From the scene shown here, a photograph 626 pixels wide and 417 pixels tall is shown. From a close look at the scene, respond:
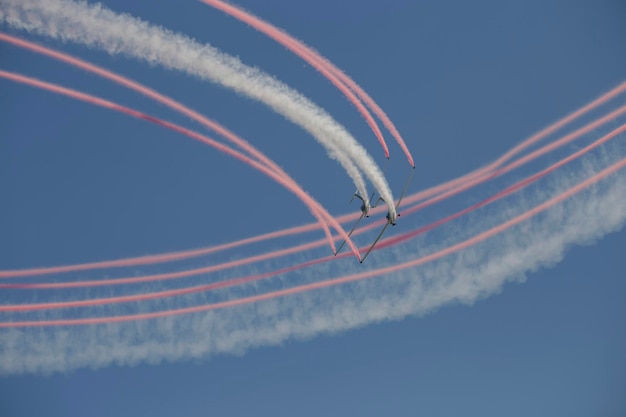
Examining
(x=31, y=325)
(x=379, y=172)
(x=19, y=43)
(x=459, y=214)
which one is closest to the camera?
→ (x=19, y=43)

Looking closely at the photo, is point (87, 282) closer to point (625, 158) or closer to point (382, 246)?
point (382, 246)

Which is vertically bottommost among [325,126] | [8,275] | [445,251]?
[445,251]

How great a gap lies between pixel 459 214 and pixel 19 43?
19.5m

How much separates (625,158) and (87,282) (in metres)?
24.8

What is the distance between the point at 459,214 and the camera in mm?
34094

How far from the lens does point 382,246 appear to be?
35.0 m

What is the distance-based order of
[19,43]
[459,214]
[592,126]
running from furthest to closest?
[459,214] → [592,126] → [19,43]

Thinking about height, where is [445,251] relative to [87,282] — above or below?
below

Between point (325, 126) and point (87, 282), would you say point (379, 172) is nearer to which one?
point (325, 126)

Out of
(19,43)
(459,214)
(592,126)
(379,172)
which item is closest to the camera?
(19,43)

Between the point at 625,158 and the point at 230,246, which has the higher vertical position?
the point at 230,246

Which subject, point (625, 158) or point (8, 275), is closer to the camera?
point (625, 158)

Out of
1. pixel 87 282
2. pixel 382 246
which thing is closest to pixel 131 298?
pixel 87 282

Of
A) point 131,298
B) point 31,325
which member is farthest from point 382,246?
point 31,325
